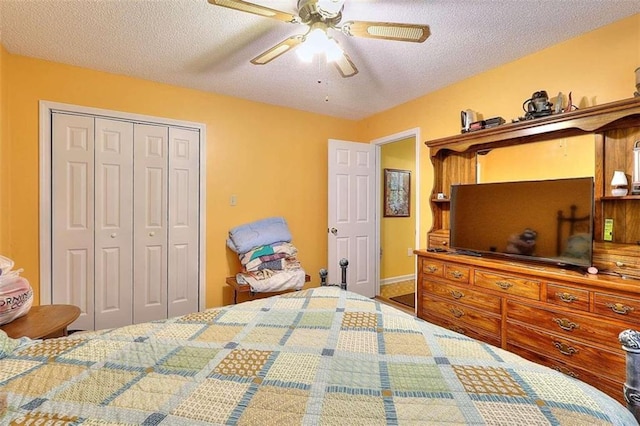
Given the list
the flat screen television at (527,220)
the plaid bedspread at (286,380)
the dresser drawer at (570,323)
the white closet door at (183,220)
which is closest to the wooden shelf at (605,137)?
the flat screen television at (527,220)

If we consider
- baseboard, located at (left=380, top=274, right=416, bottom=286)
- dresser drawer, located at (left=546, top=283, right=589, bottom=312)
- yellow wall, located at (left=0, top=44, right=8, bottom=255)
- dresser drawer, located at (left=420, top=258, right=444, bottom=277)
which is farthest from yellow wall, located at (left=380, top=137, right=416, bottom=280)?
yellow wall, located at (left=0, top=44, right=8, bottom=255)

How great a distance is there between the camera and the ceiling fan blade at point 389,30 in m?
1.64

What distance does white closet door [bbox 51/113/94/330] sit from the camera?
2.78 m

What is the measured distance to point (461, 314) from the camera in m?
2.59

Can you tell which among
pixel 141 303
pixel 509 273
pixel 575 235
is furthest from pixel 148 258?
pixel 575 235

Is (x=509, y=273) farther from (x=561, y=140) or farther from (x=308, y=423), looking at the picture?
(x=308, y=423)

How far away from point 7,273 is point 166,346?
1.31 metres

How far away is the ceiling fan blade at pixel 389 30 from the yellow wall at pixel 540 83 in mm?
1420

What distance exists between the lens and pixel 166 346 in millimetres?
1290

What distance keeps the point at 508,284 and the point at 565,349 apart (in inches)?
19.1

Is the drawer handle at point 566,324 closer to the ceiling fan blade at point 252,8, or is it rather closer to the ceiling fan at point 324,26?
the ceiling fan at point 324,26

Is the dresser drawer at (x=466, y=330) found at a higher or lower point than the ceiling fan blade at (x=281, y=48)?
lower

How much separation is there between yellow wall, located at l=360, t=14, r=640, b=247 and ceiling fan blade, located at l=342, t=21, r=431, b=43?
1420 millimetres

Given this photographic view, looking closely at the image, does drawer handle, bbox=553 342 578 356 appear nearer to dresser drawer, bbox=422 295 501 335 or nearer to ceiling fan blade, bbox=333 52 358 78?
dresser drawer, bbox=422 295 501 335
